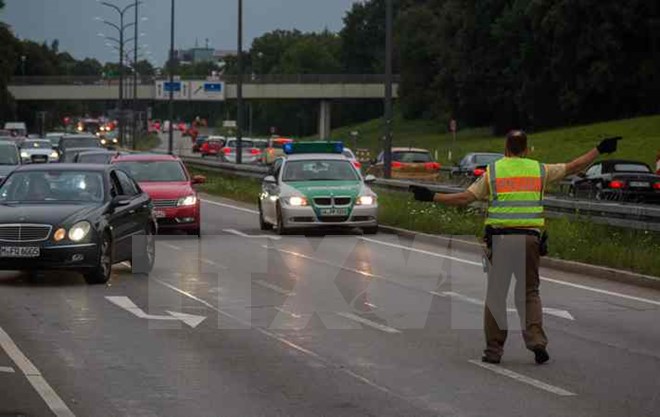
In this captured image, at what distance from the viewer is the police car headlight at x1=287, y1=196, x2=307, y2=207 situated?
1066 inches

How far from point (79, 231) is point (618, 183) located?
77.6 ft

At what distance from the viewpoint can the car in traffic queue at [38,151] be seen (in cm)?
5053

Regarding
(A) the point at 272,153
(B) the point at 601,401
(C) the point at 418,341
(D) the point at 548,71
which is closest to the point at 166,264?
(C) the point at 418,341

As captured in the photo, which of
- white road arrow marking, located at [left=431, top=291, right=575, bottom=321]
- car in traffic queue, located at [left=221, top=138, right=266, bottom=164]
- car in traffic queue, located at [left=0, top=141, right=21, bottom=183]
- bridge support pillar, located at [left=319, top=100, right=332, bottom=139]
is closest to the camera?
white road arrow marking, located at [left=431, top=291, right=575, bottom=321]

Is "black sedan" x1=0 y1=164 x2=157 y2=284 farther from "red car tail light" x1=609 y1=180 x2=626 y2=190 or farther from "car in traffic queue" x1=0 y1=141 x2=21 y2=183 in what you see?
"red car tail light" x1=609 y1=180 x2=626 y2=190

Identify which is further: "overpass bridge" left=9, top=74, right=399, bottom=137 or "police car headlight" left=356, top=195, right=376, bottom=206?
"overpass bridge" left=9, top=74, right=399, bottom=137

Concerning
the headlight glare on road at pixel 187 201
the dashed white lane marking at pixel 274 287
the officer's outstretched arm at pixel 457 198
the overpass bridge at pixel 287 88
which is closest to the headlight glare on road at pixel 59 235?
the dashed white lane marking at pixel 274 287

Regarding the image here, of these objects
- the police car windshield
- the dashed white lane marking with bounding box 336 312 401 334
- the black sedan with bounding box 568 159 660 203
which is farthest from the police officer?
the black sedan with bounding box 568 159 660 203

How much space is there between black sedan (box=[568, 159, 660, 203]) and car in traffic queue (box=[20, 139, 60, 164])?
1807 centimetres

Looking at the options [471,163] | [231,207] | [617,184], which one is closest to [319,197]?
[231,207]

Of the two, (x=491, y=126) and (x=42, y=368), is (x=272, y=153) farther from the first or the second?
(x=42, y=368)

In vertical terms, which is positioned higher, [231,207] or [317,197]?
[317,197]

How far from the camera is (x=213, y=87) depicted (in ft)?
325

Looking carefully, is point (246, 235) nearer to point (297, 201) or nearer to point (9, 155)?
point (297, 201)
